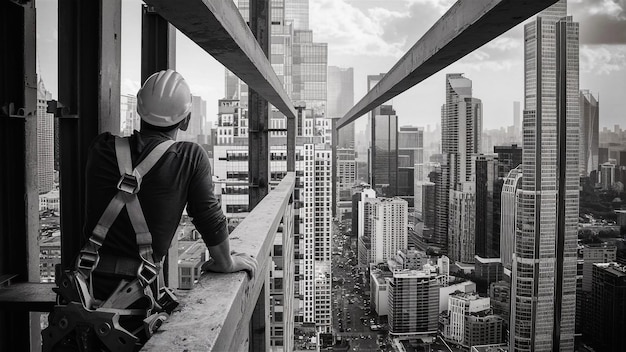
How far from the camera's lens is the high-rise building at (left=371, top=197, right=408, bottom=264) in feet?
66.3

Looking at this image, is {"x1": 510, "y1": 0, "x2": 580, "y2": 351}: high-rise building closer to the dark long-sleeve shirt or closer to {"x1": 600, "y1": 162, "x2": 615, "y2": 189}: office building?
{"x1": 600, "y1": 162, "x2": 615, "y2": 189}: office building

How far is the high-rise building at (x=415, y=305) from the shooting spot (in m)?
14.1

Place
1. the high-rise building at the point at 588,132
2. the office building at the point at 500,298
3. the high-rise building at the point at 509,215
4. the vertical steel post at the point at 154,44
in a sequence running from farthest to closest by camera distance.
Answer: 1. the office building at the point at 500,298
2. the high-rise building at the point at 509,215
3. the high-rise building at the point at 588,132
4. the vertical steel post at the point at 154,44

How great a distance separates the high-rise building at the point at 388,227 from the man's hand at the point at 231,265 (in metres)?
18.7

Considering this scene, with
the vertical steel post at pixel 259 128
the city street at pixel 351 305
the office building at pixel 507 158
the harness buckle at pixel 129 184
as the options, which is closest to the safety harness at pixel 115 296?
the harness buckle at pixel 129 184

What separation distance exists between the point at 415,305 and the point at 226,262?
14067mm

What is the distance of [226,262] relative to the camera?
182cm

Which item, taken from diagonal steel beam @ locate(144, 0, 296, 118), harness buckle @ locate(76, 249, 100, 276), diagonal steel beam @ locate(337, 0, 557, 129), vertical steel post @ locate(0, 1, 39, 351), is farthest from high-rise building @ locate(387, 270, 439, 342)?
harness buckle @ locate(76, 249, 100, 276)

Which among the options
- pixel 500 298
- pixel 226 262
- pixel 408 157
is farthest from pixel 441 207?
pixel 226 262

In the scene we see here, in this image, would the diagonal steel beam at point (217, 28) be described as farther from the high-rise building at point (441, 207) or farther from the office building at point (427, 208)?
the office building at point (427, 208)

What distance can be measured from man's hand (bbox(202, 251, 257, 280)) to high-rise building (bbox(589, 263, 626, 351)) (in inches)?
133

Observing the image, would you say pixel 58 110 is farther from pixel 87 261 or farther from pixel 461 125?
pixel 461 125

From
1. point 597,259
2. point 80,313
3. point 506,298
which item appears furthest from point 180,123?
point 506,298

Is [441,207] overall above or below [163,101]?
below
